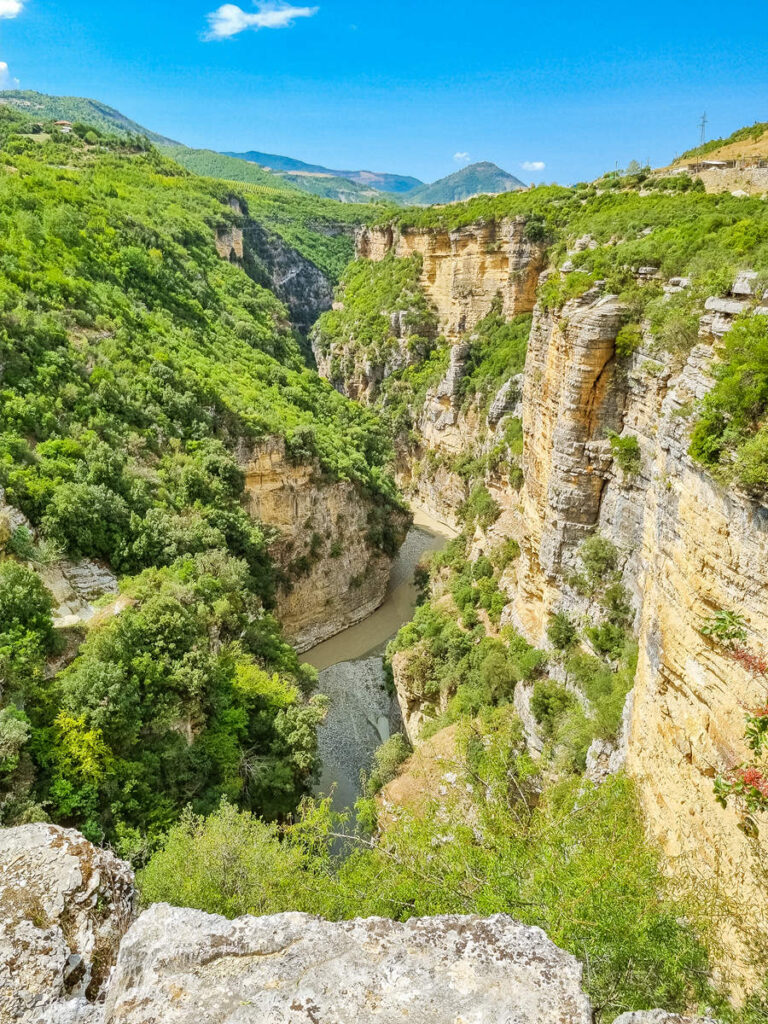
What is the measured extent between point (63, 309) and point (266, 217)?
67122mm

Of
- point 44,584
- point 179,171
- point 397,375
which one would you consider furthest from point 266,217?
point 44,584

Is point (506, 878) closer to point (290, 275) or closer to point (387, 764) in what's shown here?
point (387, 764)

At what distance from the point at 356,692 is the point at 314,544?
23.4 feet

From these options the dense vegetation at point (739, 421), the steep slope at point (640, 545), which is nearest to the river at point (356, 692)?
the steep slope at point (640, 545)

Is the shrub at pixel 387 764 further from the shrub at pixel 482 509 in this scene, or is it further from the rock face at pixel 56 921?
the rock face at pixel 56 921

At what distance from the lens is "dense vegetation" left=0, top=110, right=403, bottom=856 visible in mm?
13000

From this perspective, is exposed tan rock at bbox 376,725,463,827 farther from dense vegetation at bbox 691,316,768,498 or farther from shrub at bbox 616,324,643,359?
shrub at bbox 616,324,643,359

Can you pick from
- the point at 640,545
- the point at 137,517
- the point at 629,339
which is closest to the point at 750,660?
the point at 640,545

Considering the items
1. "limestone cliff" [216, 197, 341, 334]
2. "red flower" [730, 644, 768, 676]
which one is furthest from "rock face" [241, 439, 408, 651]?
"limestone cliff" [216, 197, 341, 334]

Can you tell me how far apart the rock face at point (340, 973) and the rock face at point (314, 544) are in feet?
70.7

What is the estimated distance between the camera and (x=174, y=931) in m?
4.63

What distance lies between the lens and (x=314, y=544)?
28.0m

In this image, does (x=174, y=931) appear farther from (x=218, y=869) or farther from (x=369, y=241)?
(x=369, y=241)

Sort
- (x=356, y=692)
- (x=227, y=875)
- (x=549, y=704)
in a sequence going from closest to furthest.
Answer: (x=227, y=875) < (x=549, y=704) < (x=356, y=692)
